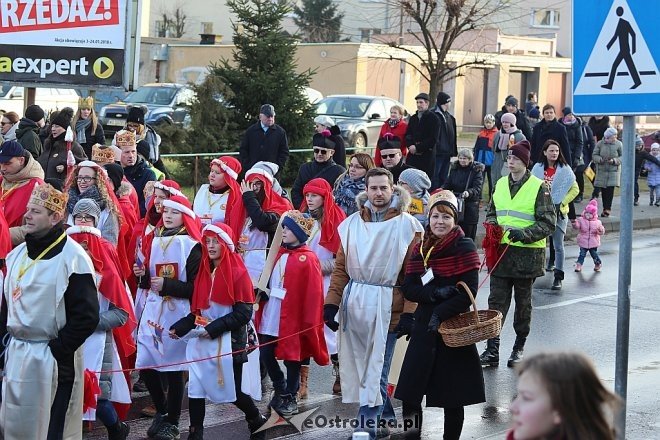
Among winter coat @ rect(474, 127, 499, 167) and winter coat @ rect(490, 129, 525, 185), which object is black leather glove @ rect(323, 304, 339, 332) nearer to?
winter coat @ rect(490, 129, 525, 185)

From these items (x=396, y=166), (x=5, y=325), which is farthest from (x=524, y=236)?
(x=5, y=325)

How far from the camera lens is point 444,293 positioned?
7695mm

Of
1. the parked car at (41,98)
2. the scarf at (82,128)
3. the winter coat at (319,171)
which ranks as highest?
the parked car at (41,98)

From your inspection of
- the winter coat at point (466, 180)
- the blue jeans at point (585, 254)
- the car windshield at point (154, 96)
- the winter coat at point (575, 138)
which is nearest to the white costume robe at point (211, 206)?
the winter coat at point (466, 180)

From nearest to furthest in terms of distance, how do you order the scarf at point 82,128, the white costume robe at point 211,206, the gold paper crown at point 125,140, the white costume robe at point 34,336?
the white costume robe at point 34,336
the white costume robe at point 211,206
the gold paper crown at point 125,140
the scarf at point 82,128

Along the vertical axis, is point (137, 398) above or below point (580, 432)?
Answer: below

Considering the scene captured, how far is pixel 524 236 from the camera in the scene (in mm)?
10180

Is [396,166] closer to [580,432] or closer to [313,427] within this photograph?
[313,427]

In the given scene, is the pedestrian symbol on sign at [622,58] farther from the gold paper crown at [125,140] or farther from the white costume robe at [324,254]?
the gold paper crown at [125,140]

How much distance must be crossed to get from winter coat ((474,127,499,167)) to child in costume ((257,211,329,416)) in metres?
12.0

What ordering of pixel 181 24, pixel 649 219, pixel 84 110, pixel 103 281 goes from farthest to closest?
pixel 181 24 → pixel 649 219 → pixel 84 110 → pixel 103 281

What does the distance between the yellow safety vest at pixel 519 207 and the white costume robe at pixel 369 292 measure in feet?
8.15

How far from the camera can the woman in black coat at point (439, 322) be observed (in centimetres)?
763

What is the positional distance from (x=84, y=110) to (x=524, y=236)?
278 inches
